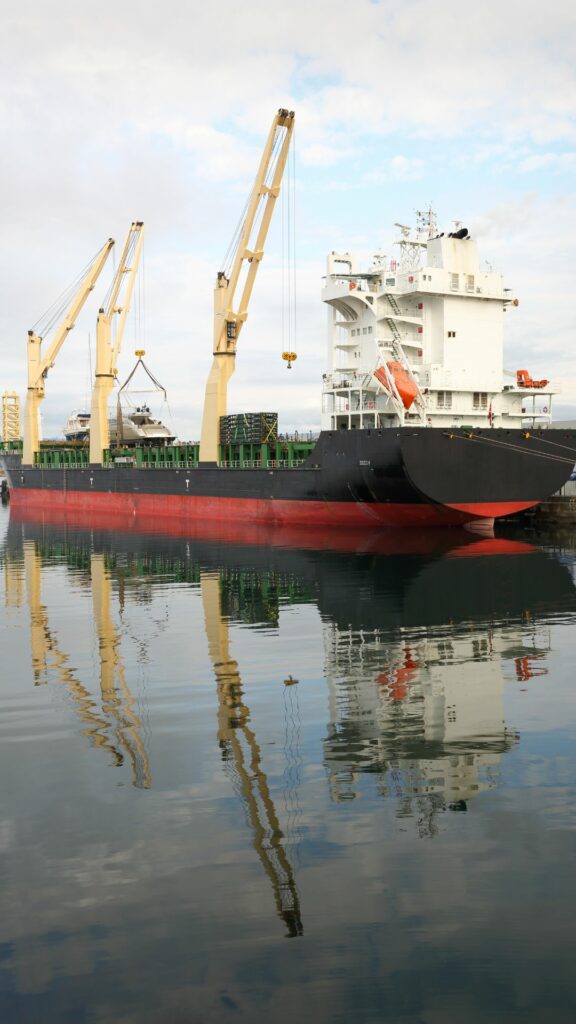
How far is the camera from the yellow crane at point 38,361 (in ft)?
225

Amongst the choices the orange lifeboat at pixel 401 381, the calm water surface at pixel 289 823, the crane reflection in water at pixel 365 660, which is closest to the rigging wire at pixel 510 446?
the orange lifeboat at pixel 401 381

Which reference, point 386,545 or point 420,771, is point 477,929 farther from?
point 386,545

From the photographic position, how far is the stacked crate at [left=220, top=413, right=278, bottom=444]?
47594 mm

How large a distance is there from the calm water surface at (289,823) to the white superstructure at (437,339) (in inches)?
891

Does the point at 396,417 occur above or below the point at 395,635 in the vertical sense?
above

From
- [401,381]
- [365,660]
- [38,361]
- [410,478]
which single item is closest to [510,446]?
[410,478]

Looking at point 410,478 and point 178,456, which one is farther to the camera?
point 178,456

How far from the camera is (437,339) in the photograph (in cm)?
4053

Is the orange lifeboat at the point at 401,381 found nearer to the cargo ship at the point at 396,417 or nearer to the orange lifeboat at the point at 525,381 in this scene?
the cargo ship at the point at 396,417

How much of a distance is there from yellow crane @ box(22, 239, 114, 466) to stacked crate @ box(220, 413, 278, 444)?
26.1 meters

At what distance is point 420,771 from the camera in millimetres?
9539

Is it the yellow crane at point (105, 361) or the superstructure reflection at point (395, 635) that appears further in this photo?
the yellow crane at point (105, 361)

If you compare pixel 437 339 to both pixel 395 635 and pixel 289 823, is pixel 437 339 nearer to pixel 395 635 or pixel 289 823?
pixel 395 635

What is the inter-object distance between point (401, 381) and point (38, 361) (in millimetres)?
50180
